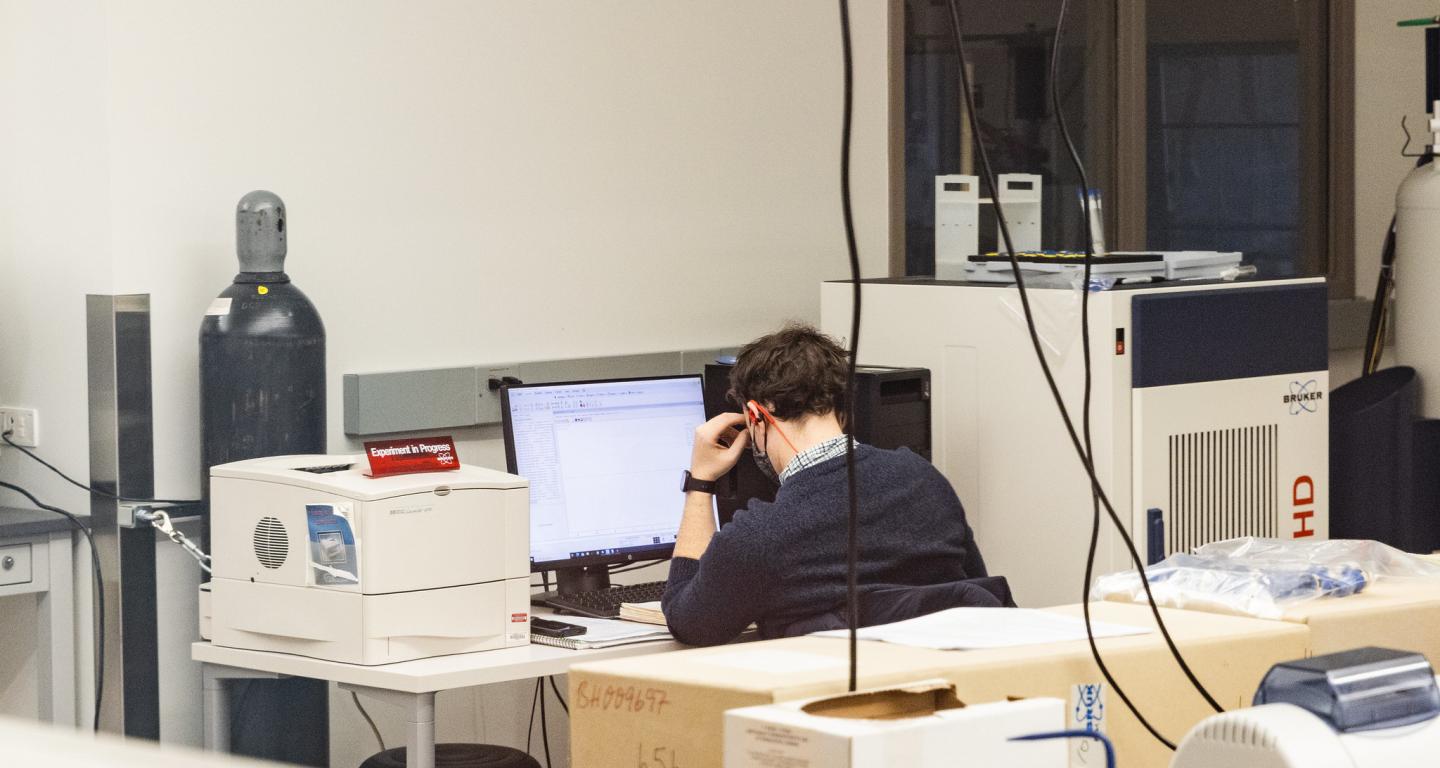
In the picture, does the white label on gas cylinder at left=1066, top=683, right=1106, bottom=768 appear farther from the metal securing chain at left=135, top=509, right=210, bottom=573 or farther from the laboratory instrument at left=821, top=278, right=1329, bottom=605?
the metal securing chain at left=135, top=509, right=210, bottom=573

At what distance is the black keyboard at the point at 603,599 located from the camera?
2809mm

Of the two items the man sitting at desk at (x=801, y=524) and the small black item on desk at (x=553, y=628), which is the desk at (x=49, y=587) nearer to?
the small black item on desk at (x=553, y=628)

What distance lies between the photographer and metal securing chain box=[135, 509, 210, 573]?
9.42 ft

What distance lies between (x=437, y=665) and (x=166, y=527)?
0.74 meters

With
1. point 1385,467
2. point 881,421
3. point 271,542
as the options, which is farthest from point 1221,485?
point 271,542

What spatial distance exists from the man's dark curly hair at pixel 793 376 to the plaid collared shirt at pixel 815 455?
8 cm

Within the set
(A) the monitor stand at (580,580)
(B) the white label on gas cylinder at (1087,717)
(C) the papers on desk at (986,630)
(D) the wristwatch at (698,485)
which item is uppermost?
(D) the wristwatch at (698,485)

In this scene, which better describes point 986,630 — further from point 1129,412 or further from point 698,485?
point 1129,412

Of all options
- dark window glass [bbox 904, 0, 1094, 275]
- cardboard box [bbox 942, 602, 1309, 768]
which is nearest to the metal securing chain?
cardboard box [bbox 942, 602, 1309, 768]

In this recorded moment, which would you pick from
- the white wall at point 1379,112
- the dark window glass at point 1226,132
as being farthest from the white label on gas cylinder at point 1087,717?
the white wall at point 1379,112

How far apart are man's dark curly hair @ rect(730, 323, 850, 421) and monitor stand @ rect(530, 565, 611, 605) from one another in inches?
19.5

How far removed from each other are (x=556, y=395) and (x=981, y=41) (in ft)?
5.92

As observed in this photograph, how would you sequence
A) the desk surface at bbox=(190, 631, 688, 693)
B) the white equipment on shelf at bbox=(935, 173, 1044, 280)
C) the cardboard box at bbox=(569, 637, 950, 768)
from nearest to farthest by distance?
1. the cardboard box at bbox=(569, 637, 950, 768)
2. the desk surface at bbox=(190, 631, 688, 693)
3. the white equipment on shelf at bbox=(935, 173, 1044, 280)

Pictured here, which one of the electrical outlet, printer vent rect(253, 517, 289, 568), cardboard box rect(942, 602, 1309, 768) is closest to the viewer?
cardboard box rect(942, 602, 1309, 768)
